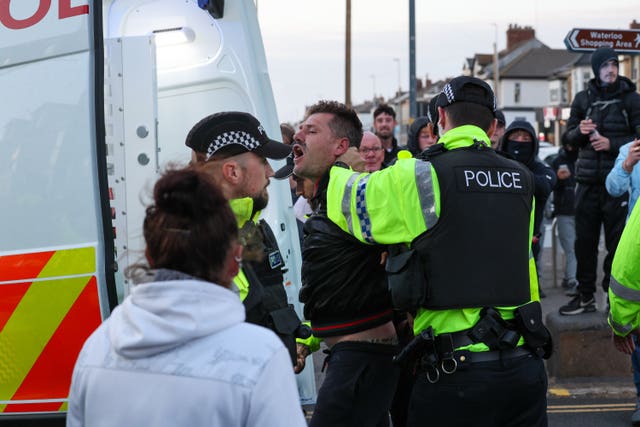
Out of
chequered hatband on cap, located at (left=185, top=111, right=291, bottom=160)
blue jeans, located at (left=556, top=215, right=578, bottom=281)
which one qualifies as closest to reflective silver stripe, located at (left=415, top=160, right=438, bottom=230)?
chequered hatband on cap, located at (left=185, top=111, right=291, bottom=160)

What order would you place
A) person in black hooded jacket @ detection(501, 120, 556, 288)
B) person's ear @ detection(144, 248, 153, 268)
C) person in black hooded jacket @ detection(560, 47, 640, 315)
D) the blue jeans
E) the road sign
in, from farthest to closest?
the blue jeans, the road sign, person in black hooded jacket @ detection(501, 120, 556, 288), person in black hooded jacket @ detection(560, 47, 640, 315), person's ear @ detection(144, 248, 153, 268)

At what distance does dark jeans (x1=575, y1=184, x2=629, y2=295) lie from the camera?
654 centimetres

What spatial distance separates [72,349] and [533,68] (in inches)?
3119

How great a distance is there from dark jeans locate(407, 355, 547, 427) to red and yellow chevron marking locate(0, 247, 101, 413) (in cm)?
141

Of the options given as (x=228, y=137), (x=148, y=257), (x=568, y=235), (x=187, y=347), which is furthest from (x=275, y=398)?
(x=568, y=235)

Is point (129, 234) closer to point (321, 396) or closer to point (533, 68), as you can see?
point (321, 396)

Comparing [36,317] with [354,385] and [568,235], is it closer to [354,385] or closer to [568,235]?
[354,385]

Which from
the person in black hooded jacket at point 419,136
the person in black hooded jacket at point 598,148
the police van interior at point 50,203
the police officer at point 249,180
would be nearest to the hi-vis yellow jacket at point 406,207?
the police officer at point 249,180

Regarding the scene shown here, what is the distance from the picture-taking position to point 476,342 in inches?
113

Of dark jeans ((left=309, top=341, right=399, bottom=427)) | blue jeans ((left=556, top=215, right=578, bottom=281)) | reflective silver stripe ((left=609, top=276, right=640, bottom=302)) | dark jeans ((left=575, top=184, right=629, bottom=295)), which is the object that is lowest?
blue jeans ((left=556, top=215, right=578, bottom=281))

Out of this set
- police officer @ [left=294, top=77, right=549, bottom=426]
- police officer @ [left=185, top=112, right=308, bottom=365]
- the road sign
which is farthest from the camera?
the road sign

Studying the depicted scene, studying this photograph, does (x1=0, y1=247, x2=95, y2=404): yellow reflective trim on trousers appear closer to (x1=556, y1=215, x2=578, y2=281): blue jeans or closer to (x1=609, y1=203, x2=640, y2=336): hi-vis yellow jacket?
(x1=609, y1=203, x2=640, y2=336): hi-vis yellow jacket

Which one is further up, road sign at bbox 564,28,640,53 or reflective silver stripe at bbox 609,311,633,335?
road sign at bbox 564,28,640,53

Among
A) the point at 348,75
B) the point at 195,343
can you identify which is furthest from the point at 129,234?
the point at 348,75
